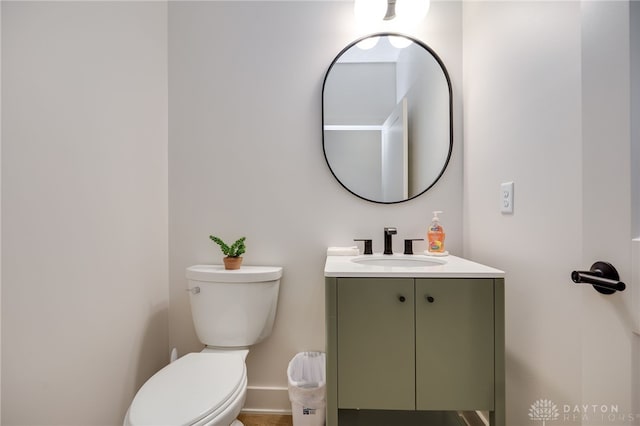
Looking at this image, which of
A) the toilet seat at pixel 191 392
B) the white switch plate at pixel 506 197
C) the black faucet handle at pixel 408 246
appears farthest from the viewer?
the black faucet handle at pixel 408 246

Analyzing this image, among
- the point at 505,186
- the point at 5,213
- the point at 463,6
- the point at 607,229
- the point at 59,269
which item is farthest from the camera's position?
the point at 463,6

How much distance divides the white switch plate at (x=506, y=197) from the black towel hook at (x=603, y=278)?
48 centimetres

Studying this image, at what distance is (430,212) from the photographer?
4.90ft

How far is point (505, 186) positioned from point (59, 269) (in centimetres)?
160

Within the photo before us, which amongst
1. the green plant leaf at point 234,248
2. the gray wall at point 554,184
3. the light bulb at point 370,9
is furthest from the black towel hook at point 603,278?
the light bulb at point 370,9

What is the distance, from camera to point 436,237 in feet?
4.51

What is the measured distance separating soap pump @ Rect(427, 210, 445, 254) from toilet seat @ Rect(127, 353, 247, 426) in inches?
37.9

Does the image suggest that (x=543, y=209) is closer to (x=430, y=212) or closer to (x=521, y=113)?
(x=521, y=113)

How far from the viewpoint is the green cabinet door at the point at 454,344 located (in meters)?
0.92

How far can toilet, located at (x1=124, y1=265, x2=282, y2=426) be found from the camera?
0.94 metres

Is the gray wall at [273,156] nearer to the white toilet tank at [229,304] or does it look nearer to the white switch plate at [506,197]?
the white toilet tank at [229,304]

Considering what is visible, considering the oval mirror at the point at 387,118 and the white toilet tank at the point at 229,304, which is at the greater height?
the oval mirror at the point at 387,118

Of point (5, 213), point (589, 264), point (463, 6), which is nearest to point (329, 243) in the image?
point (589, 264)

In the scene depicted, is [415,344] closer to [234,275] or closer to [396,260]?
[396,260]
